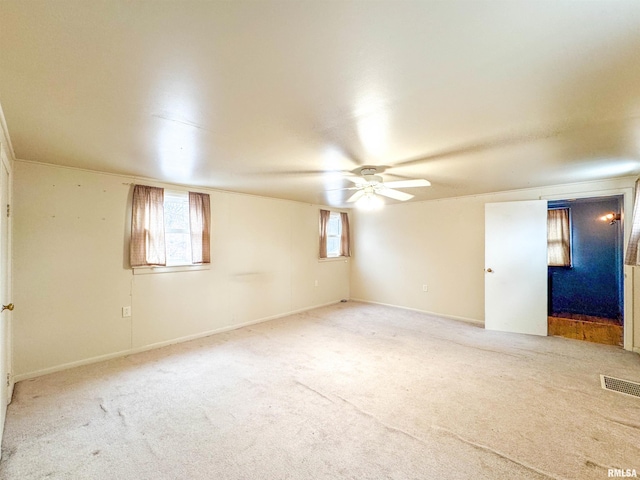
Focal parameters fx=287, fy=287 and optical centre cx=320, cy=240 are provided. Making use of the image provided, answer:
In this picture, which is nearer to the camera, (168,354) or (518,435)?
(518,435)

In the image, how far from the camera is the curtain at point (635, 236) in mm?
3395

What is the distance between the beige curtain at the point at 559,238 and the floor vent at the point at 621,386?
130 inches

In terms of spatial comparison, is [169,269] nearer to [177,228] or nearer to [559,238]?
[177,228]

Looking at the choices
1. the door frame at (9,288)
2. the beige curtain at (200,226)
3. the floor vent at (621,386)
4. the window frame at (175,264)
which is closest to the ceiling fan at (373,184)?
the beige curtain at (200,226)

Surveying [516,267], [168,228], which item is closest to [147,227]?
[168,228]

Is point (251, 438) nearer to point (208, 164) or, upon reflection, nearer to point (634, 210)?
point (208, 164)

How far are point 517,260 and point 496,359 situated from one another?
1.79 meters

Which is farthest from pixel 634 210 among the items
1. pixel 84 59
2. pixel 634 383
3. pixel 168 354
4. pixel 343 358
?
pixel 168 354

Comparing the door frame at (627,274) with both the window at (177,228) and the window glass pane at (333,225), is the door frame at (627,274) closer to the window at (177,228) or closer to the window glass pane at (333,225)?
the window glass pane at (333,225)

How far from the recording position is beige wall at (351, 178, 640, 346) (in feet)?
16.2

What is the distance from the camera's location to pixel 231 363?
326 centimetres

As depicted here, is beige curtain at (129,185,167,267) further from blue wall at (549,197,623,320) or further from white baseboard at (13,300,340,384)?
blue wall at (549,197,623,320)

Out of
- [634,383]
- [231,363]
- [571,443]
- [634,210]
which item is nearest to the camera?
[571,443]

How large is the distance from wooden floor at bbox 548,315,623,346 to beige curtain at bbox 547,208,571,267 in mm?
1090
